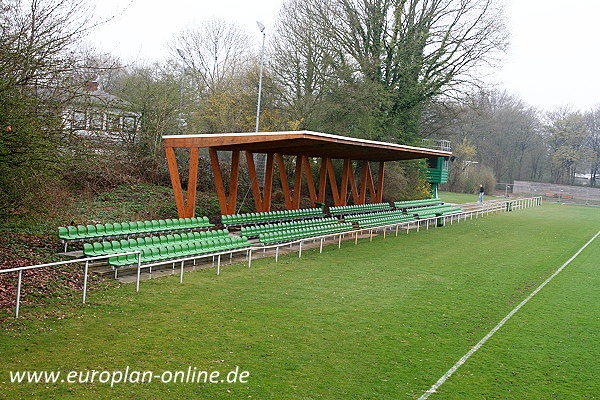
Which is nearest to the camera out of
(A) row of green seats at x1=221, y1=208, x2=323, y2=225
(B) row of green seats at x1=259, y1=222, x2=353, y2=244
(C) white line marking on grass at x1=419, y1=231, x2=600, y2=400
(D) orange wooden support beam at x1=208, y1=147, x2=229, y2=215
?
(C) white line marking on grass at x1=419, y1=231, x2=600, y2=400

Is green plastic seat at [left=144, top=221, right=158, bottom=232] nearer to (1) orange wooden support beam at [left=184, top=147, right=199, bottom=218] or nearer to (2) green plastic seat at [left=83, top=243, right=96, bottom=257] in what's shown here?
(1) orange wooden support beam at [left=184, top=147, right=199, bottom=218]

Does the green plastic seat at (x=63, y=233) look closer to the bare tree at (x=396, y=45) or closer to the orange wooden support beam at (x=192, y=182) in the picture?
the orange wooden support beam at (x=192, y=182)

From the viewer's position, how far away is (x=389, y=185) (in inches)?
1321

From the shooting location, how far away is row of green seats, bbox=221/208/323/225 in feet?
62.1

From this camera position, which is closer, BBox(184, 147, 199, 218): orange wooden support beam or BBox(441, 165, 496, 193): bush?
BBox(184, 147, 199, 218): orange wooden support beam

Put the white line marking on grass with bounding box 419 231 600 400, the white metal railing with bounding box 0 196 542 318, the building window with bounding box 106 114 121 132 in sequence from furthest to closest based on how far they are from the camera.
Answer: the building window with bounding box 106 114 121 132, the white metal railing with bounding box 0 196 542 318, the white line marking on grass with bounding box 419 231 600 400

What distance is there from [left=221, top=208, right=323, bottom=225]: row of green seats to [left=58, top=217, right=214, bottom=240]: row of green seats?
1.50 meters

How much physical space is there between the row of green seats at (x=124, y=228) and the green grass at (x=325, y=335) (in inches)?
114

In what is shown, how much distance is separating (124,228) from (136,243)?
180cm

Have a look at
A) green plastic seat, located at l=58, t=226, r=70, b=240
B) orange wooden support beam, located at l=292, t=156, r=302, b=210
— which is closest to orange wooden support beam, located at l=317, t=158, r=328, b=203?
orange wooden support beam, located at l=292, t=156, r=302, b=210

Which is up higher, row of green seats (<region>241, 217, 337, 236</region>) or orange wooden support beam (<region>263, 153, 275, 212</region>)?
orange wooden support beam (<region>263, 153, 275, 212</region>)

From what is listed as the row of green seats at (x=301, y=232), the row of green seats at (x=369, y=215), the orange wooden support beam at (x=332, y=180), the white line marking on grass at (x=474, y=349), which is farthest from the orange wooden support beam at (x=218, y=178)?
the white line marking on grass at (x=474, y=349)

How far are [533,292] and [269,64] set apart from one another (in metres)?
21.5

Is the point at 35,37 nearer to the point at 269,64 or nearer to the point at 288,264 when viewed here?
the point at 288,264
